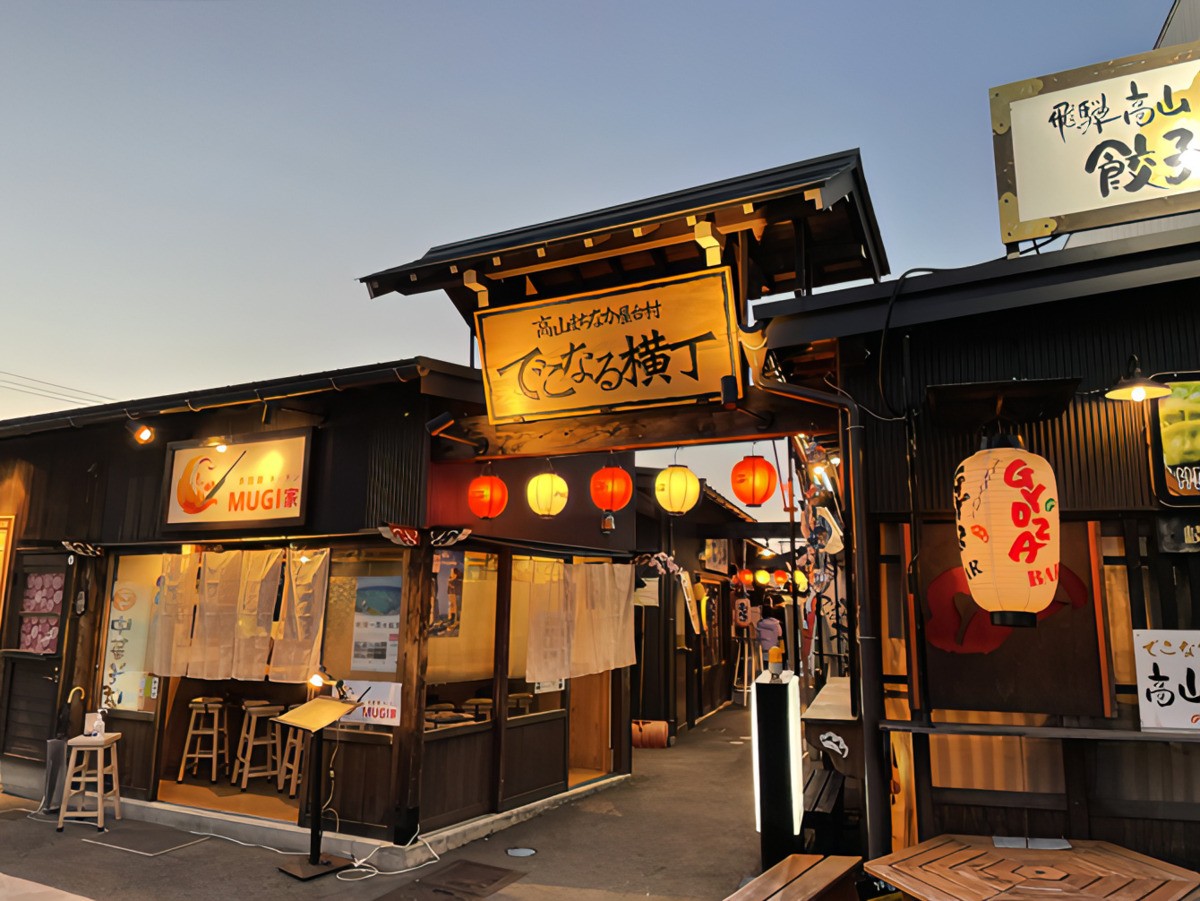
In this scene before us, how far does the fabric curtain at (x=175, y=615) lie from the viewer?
9.88 meters

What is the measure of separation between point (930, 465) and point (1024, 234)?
195cm

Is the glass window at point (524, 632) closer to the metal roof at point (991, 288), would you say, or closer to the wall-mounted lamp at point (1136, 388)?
the metal roof at point (991, 288)

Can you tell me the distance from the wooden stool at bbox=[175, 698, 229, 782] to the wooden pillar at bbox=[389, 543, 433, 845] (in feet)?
13.8

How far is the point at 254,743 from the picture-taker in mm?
11195

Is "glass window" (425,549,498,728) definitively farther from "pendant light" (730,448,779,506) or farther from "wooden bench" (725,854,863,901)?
"wooden bench" (725,854,863,901)

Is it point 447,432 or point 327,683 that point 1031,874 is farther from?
point 327,683

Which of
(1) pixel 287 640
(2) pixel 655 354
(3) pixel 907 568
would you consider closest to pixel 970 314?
(3) pixel 907 568

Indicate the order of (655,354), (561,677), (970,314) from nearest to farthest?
(970,314), (655,354), (561,677)

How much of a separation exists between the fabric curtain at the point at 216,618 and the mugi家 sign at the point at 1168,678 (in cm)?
926

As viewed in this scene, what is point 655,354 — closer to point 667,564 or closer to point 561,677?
point 561,677

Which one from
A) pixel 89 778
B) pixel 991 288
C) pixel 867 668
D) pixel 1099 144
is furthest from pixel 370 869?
pixel 1099 144

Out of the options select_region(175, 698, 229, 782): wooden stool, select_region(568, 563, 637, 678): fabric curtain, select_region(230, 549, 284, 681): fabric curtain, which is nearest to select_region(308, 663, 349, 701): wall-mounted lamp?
select_region(230, 549, 284, 681): fabric curtain

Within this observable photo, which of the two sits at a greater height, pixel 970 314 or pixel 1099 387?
pixel 970 314

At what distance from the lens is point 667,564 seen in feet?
46.0
